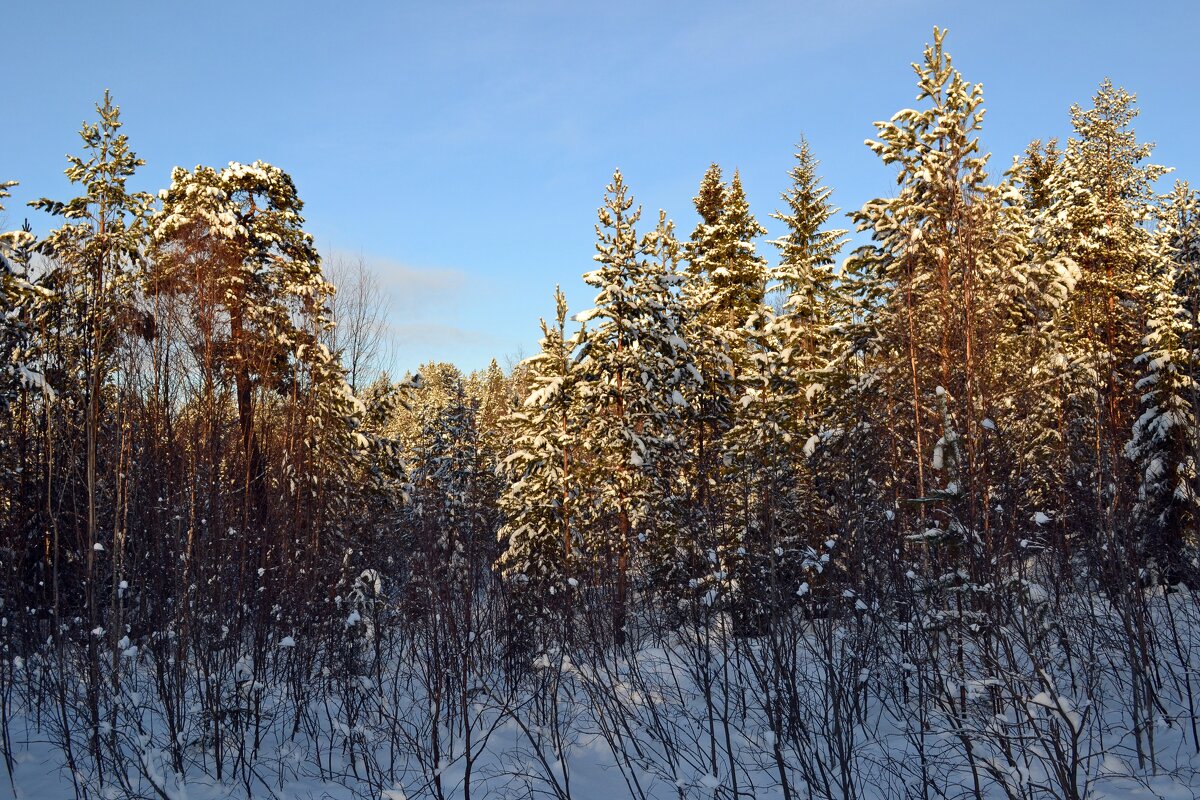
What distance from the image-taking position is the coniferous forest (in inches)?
335

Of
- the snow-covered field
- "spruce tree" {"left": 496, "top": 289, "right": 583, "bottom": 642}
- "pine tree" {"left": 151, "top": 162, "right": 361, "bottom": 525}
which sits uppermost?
"pine tree" {"left": 151, "top": 162, "right": 361, "bottom": 525}

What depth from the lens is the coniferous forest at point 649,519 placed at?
8500mm

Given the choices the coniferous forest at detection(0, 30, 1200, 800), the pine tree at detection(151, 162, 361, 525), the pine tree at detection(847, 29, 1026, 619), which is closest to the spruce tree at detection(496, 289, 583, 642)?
the coniferous forest at detection(0, 30, 1200, 800)

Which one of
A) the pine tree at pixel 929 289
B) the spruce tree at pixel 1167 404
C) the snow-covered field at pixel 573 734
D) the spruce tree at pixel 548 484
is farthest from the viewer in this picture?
the spruce tree at pixel 548 484

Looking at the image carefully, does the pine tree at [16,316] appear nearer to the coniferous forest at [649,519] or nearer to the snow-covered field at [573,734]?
the coniferous forest at [649,519]

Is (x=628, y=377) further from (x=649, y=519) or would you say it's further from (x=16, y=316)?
(x=16, y=316)

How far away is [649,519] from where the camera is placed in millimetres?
17531

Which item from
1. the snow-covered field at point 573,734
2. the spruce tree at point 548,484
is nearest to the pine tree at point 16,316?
the snow-covered field at point 573,734

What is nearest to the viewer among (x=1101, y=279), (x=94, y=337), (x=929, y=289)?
(x=94, y=337)

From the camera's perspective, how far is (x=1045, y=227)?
17.4 metres

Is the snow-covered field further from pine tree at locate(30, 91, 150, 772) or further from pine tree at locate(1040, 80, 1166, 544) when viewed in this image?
pine tree at locate(1040, 80, 1166, 544)

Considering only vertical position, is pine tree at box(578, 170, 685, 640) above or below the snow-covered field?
above

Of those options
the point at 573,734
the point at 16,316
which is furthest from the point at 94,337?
the point at 573,734

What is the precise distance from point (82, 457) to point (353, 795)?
579 cm
